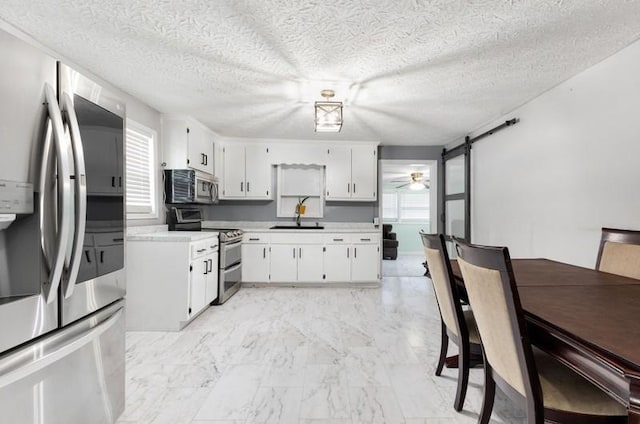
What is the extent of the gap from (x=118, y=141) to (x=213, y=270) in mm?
2440

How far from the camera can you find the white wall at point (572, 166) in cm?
222

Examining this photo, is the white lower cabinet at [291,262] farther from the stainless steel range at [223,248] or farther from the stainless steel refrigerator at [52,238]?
the stainless steel refrigerator at [52,238]

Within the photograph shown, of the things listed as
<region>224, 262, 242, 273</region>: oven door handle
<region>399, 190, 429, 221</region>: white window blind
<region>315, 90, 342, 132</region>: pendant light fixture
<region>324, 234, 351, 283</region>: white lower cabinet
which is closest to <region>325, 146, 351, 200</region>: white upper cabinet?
<region>324, 234, 351, 283</region>: white lower cabinet

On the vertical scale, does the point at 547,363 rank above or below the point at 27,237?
below

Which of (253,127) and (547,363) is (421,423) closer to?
(547,363)

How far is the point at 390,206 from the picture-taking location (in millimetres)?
9672

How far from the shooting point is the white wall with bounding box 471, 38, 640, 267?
7.27 feet

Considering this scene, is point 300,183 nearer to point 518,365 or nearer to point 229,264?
point 229,264

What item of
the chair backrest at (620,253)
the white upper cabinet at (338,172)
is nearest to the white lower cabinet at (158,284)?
the white upper cabinet at (338,172)

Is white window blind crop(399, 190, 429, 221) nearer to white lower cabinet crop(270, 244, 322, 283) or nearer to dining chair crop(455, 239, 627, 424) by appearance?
white lower cabinet crop(270, 244, 322, 283)

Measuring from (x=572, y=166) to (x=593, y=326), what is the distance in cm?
222

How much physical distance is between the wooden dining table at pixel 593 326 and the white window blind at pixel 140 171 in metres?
3.44

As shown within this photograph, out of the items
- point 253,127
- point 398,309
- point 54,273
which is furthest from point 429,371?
point 253,127

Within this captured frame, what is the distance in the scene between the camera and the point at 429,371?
2.23 meters
